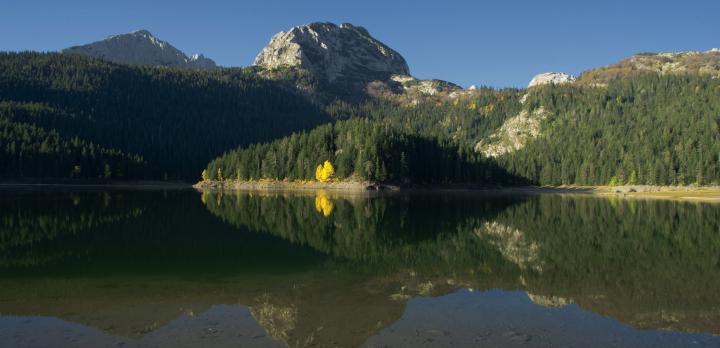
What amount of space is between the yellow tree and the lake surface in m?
121

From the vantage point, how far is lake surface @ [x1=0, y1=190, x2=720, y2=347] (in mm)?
16047

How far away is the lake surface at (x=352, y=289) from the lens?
52.6ft

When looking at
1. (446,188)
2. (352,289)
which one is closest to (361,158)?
(446,188)

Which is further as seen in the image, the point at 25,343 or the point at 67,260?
the point at 67,260

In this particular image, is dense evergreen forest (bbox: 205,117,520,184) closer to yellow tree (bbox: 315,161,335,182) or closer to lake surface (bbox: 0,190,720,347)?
yellow tree (bbox: 315,161,335,182)

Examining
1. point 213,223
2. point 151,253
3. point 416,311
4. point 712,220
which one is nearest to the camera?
point 416,311

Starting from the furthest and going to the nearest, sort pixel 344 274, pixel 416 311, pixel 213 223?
pixel 213 223 → pixel 344 274 → pixel 416 311

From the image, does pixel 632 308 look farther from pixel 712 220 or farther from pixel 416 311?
pixel 712 220

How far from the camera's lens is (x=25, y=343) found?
47.9 feet

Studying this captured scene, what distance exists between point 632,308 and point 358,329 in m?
11.9

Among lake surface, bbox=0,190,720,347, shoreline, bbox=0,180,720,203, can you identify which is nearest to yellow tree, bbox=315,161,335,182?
shoreline, bbox=0,180,720,203

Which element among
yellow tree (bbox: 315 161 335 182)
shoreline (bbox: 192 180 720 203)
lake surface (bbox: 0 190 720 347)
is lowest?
lake surface (bbox: 0 190 720 347)

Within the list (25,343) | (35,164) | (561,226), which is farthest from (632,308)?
(35,164)

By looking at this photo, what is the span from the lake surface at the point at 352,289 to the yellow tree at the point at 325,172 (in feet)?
396
